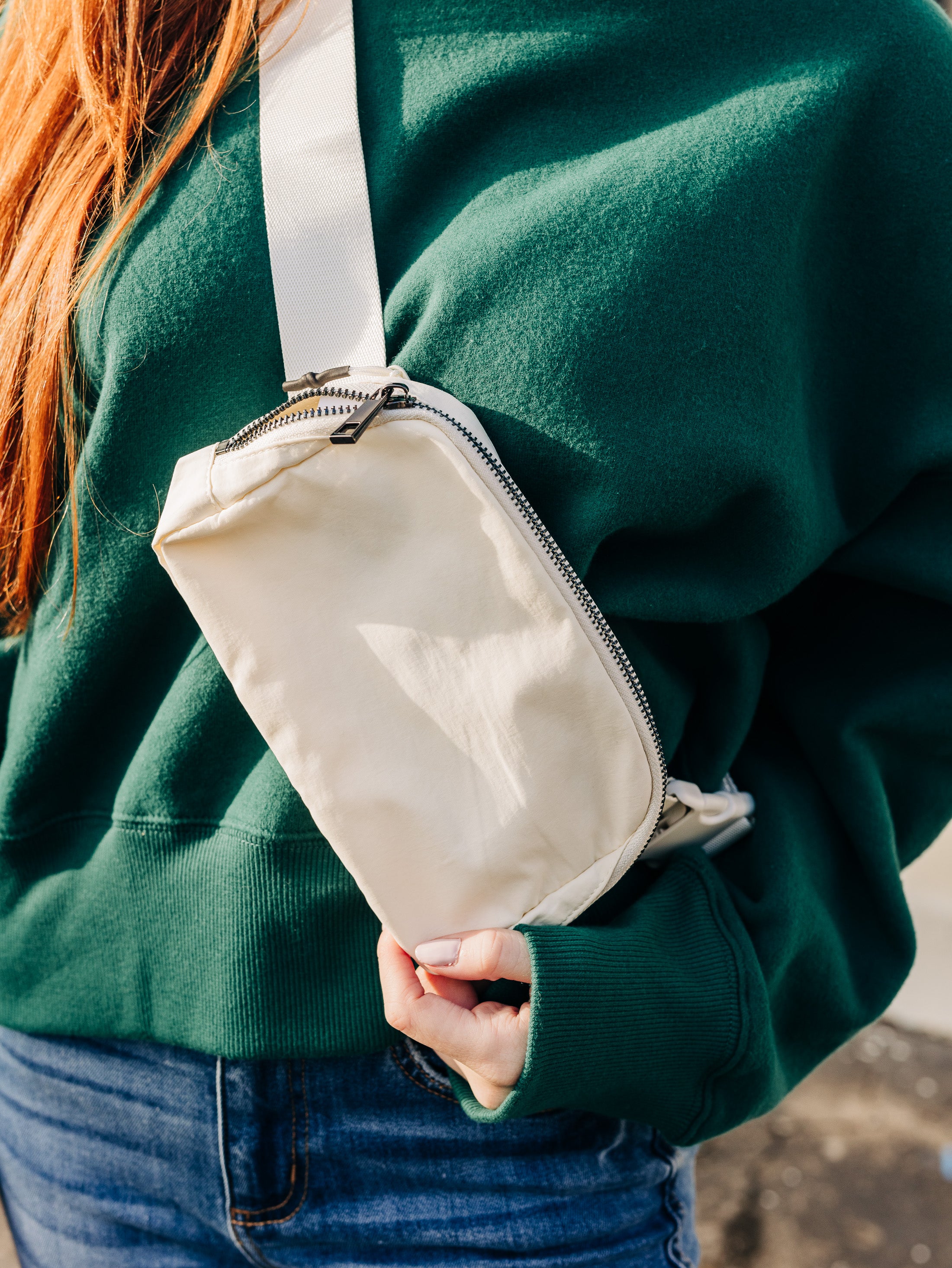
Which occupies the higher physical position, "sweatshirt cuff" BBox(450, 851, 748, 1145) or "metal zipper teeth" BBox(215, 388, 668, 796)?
"metal zipper teeth" BBox(215, 388, 668, 796)

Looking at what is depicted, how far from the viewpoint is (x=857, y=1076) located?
8.09 ft

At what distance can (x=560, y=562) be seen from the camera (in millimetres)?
786

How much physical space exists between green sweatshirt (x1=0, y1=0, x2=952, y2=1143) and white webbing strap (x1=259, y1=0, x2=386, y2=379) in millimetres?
30

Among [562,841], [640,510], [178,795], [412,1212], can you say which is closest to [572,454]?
[640,510]

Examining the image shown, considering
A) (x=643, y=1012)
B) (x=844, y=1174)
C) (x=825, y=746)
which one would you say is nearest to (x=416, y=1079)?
(x=643, y=1012)

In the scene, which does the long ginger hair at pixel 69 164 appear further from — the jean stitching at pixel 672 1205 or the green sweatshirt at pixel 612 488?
the jean stitching at pixel 672 1205

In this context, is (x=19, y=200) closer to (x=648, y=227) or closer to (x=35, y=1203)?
Result: (x=648, y=227)

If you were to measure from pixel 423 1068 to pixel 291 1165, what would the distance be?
0.18 metres

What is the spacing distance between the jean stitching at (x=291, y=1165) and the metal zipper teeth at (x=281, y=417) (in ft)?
2.07

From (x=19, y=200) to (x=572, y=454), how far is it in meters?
0.63

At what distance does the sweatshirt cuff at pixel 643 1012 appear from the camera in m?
0.84

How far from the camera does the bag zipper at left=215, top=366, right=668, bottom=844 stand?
2.43 ft

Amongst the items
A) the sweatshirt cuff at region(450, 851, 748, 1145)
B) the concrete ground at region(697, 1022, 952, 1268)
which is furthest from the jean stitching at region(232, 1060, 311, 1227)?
the concrete ground at region(697, 1022, 952, 1268)

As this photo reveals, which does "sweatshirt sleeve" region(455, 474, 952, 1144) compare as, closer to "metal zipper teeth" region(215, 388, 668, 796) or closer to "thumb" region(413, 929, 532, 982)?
"thumb" region(413, 929, 532, 982)
